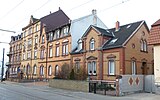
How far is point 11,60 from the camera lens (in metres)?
70.4

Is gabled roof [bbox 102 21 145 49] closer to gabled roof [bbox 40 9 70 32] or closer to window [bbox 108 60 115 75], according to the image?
window [bbox 108 60 115 75]

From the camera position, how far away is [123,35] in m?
32.0

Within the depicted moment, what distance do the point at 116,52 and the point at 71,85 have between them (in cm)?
717

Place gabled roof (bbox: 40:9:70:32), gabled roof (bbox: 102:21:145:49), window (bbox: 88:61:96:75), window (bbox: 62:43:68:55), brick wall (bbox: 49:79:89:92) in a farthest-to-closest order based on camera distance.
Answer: gabled roof (bbox: 40:9:70:32) < window (bbox: 62:43:68:55) < window (bbox: 88:61:96:75) < gabled roof (bbox: 102:21:145:49) < brick wall (bbox: 49:79:89:92)

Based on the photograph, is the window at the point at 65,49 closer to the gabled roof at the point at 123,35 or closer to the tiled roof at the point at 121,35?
→ the tiled roof at the point at 121,35

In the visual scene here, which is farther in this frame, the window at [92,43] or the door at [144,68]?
the window at [92,43]

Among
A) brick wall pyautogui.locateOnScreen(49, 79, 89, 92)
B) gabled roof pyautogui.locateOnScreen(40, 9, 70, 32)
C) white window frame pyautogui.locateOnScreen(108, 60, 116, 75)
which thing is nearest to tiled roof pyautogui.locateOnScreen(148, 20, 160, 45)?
brick wall pyautogui.locateOnScreen(49, 79, 89, 92)

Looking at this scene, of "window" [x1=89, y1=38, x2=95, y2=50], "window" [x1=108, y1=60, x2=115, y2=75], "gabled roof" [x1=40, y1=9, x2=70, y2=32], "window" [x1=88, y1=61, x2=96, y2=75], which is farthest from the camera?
"gabled roof" [x1=40, y1=9, x2=70, y2=32]

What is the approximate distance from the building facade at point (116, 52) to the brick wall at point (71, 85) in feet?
14.2

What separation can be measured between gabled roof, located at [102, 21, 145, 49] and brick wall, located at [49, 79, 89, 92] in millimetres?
6912

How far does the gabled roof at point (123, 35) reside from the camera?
30.0 metres

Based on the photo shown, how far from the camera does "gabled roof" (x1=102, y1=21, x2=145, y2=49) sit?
3002 cm

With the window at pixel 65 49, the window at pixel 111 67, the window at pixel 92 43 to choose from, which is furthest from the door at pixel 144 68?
the window at pixel 65 49

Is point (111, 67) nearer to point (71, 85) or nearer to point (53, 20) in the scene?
point (71, 85)
